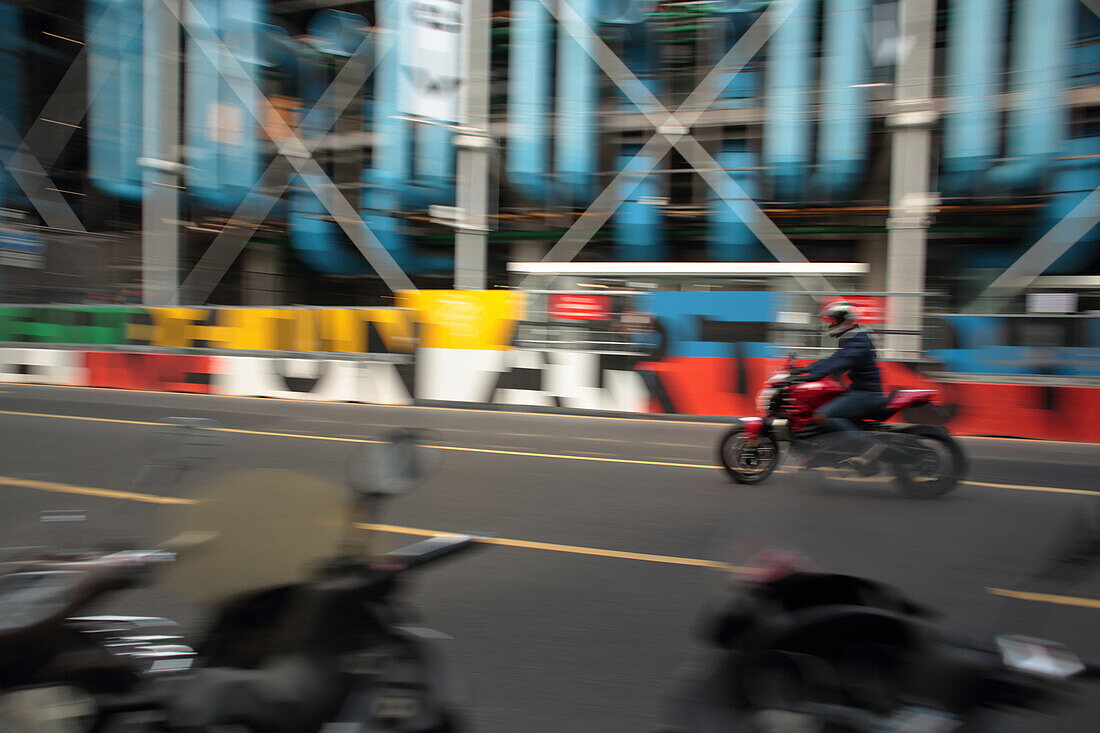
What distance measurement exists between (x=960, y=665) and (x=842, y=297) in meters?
10.4

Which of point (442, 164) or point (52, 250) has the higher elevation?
point (442, 164)

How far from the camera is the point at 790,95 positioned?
19578 mm

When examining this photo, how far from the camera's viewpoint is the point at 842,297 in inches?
463

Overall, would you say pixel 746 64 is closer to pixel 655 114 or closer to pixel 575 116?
pixel 655 114

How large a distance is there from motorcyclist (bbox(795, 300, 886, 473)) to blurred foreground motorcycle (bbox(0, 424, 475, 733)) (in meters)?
5.42

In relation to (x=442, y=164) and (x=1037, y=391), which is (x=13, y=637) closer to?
(x=1037, y=391)

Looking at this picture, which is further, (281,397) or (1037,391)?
(281,397)

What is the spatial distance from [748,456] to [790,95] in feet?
48.0

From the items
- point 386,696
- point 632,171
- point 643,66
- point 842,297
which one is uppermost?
point 643,66

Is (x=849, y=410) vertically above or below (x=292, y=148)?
below

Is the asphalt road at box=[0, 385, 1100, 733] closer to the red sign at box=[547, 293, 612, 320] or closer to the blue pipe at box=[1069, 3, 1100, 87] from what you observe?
the red sign at box=[547, 293, 612, 320]

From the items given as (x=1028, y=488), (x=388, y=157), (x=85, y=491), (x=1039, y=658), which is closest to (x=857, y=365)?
(x=1028, y=488)

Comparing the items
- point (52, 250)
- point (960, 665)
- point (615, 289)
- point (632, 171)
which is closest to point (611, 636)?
point (960, 665)

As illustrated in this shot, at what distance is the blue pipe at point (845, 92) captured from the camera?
18859mm
